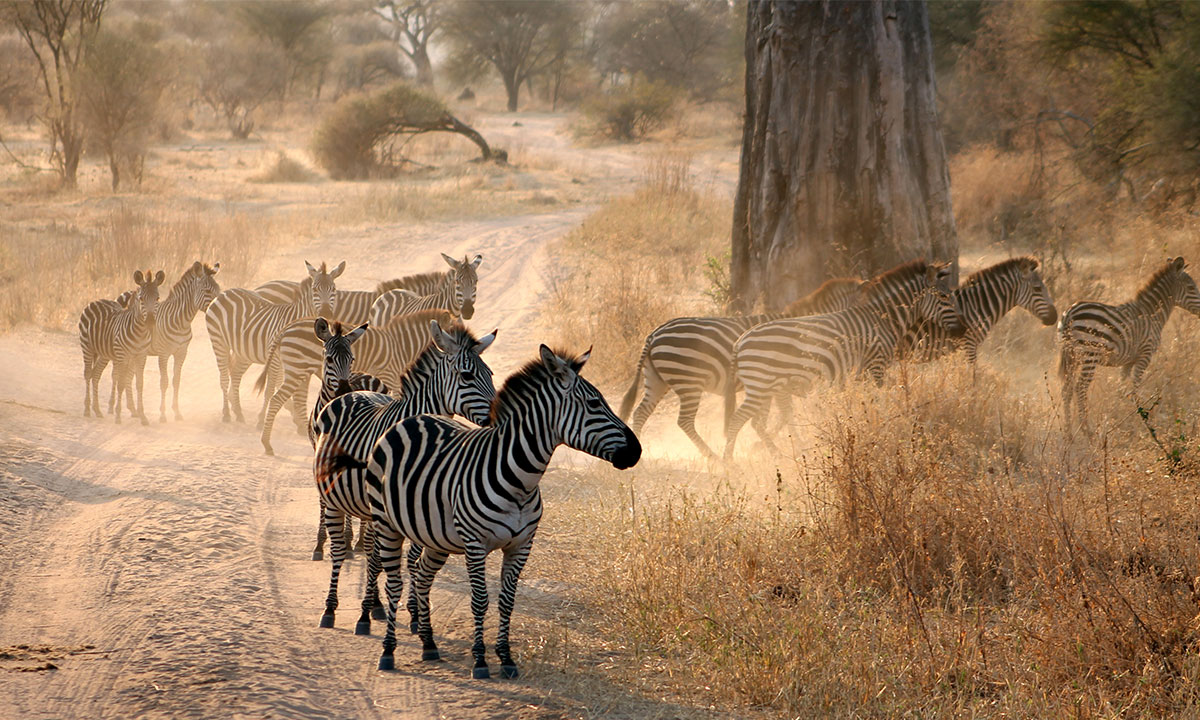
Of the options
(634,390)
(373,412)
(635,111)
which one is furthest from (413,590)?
(635,111)

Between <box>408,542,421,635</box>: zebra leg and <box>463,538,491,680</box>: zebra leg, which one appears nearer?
<box>463,538,491,680</box>: zebra leg

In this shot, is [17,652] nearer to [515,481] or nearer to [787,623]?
[515,481]

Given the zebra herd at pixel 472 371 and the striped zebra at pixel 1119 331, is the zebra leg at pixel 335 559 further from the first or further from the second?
the striped zebra at pixel 1119 331

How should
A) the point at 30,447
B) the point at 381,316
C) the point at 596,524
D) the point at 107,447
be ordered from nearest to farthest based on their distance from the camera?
the point at 596,524
the point at 30,447
the point at 107,447
the point at 381,316

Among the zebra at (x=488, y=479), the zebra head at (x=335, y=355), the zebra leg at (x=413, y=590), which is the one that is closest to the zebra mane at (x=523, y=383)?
the zebra at (x=488, y=479)

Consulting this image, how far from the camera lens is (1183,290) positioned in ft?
30.3

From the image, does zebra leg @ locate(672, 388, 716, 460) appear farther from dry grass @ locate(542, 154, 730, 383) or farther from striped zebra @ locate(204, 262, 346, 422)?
striped zebra @ locate(204, 262, 346, 422)

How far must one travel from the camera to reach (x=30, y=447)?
8172 mm

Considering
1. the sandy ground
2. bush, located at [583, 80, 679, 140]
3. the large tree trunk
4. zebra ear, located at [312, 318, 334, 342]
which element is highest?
bush, located at [583, 80, 679, 140]

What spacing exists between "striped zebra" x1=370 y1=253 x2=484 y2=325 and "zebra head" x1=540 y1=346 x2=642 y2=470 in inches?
258

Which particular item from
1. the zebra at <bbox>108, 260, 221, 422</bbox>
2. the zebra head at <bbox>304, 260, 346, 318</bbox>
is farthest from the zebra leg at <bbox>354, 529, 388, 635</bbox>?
the zebra head at <bbox>304, 260, 346, 318</bbox>

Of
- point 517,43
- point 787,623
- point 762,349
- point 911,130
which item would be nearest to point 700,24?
point 517,43

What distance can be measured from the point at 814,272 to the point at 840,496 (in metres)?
5.63

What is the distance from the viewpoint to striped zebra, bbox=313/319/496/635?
5215 millimetres
